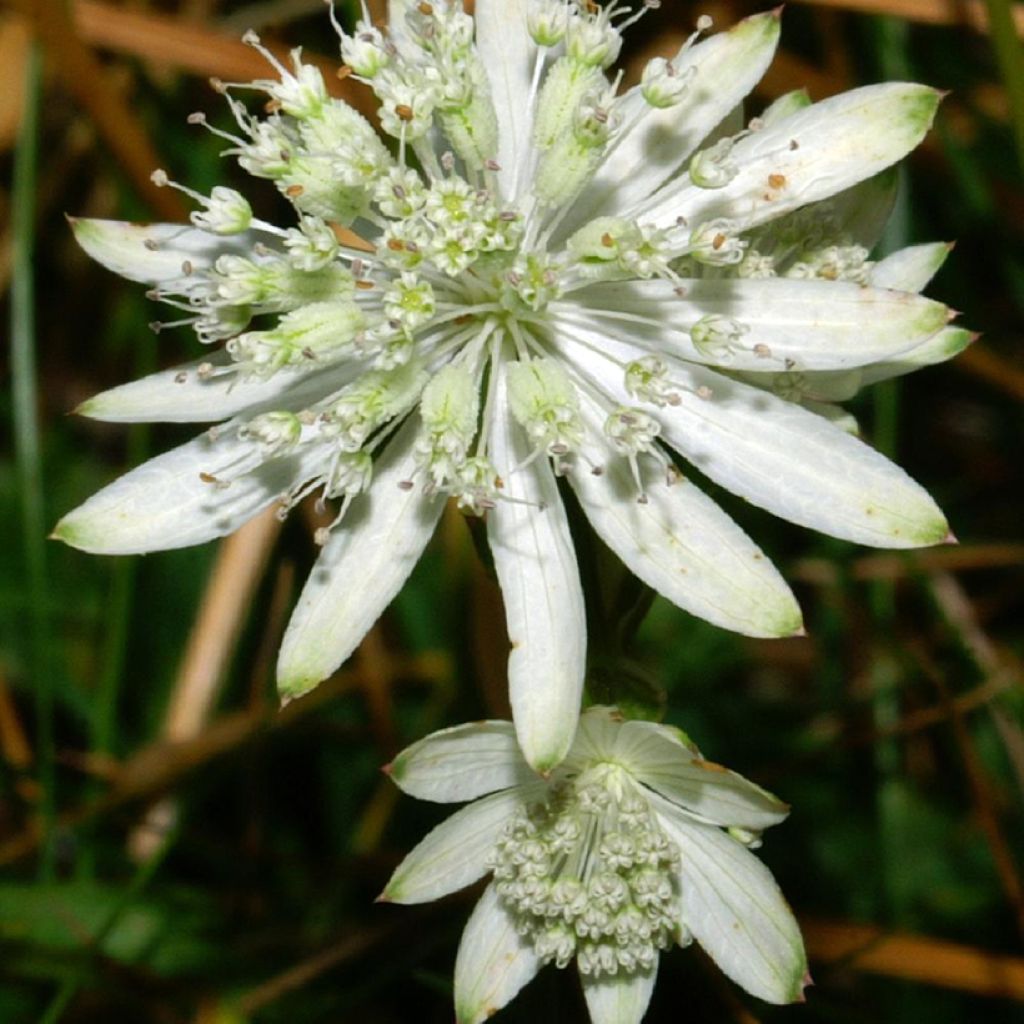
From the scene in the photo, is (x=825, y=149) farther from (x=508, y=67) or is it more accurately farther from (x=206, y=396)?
(x=206, y=396)

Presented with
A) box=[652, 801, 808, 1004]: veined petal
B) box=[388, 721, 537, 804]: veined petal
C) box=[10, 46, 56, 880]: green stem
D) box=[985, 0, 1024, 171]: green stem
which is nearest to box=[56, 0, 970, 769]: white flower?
box=[388, 721, 537, 804]: veined petal

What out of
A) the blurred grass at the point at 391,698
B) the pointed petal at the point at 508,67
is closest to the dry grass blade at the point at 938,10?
the blurred grass at the point at 391,698

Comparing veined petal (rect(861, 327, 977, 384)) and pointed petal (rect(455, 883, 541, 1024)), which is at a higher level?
veined petal (rect(861, 327, 977, 384))

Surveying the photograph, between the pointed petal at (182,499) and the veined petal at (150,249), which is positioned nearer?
the pointed petal at (182,499)

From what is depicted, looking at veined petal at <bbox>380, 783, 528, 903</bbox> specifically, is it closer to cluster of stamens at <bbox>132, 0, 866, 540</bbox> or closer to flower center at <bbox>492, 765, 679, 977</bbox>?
flower center at <bbox>492, 765, 679, 977</bbox>

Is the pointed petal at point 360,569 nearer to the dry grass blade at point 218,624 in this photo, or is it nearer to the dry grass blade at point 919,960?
the dry grass blade at point 919,960

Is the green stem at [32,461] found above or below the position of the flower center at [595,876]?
above

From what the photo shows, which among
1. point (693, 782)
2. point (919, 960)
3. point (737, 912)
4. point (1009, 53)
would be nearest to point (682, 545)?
point (693, 782)

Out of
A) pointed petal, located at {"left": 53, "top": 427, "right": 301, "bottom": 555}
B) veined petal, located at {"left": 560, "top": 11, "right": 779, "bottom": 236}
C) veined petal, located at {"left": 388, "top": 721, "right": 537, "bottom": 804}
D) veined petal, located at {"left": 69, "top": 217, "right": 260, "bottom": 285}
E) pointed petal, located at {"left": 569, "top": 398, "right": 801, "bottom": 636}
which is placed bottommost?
veined petal, located at {"left": 388, "top": 721, "right": 537, "bottom": 804}
